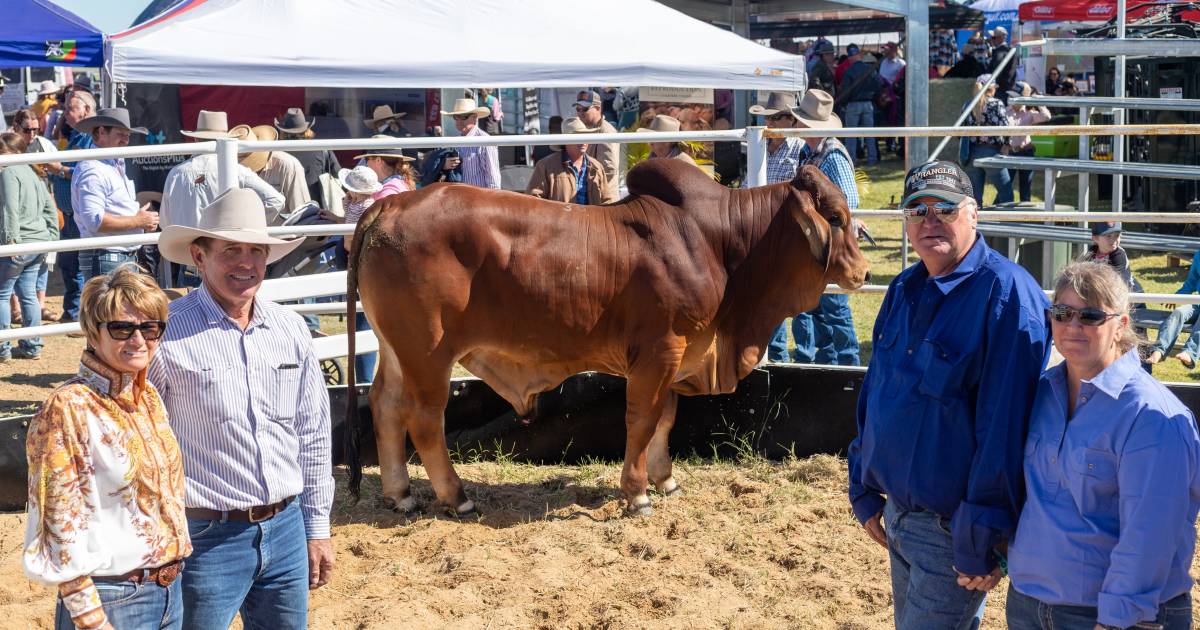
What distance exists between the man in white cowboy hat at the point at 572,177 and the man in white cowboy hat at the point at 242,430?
547 centimetres

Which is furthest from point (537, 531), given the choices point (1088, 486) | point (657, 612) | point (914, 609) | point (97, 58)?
point (97, 58)

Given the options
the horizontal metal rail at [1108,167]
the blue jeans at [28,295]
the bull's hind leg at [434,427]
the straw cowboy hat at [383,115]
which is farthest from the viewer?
the straw cowboy hat at [383,115]

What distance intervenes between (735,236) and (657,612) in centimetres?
202

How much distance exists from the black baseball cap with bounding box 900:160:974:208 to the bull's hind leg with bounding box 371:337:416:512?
341cm

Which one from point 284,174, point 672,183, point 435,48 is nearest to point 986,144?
point 435,48

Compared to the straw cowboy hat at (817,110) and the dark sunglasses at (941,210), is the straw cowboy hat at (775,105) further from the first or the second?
the dark sunglasses at (941,210)

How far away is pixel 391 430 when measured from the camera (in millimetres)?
6297

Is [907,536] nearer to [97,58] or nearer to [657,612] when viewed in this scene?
[657,612]

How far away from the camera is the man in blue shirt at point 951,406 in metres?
3.09

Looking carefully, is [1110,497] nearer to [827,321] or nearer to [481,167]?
[827,321]

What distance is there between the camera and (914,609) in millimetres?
3287

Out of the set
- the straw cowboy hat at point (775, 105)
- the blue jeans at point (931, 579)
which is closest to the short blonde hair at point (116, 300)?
the blue jeans at point (931, 579)

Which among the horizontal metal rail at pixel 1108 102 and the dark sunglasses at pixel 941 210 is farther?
the horizontal metal rail at pixel 1108 102

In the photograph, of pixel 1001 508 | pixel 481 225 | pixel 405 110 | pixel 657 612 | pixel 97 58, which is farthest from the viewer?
pixel 405 110
